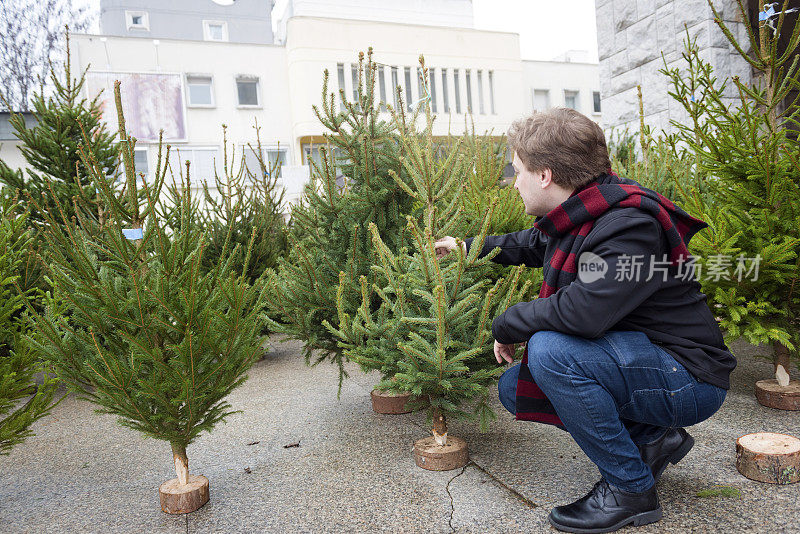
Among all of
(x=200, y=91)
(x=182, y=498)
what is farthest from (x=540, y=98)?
(x=182, y=498)

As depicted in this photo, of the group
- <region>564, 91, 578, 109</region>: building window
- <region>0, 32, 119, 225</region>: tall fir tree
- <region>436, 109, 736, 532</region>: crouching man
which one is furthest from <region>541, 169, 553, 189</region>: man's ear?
<region>564, 91, 578, 109</region>: building window

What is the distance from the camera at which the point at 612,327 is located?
2.28 meters

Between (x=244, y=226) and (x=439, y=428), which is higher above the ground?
(x=244, y=226)

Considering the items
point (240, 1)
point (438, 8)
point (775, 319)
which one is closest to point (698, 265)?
point (775, 319)

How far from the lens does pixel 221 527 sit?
255 centimetres

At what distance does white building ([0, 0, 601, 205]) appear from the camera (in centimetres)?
2553

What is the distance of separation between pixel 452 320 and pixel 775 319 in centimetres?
204

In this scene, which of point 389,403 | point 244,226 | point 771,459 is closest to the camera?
point 771,459

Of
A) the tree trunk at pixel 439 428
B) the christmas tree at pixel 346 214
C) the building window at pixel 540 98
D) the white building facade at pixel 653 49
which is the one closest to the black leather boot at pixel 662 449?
the tree trunk at pixel 439 428

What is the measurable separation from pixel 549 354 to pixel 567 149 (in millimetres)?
830

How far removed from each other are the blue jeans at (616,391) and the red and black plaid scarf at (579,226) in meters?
0.22

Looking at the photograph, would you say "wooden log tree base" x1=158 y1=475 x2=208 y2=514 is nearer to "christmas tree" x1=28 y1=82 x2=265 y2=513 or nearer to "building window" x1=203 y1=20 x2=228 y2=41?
"christmas tree" x1=28 y1=82 x2=265 y2=513

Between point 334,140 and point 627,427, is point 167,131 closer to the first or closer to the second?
point 334,140

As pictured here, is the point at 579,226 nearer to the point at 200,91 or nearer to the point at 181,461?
the point at 181,461
